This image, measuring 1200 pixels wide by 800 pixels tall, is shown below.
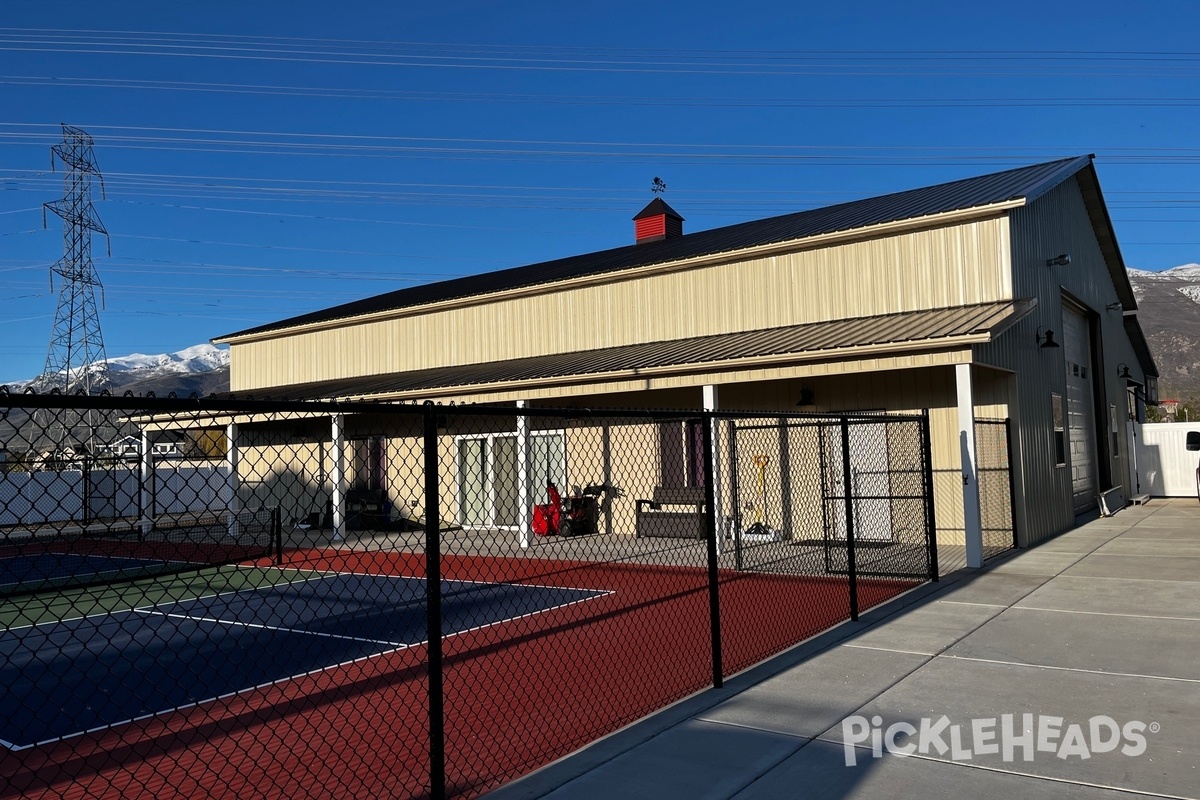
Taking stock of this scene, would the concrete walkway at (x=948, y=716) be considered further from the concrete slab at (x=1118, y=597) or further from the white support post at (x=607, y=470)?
the white support post at (x=607, y=470)

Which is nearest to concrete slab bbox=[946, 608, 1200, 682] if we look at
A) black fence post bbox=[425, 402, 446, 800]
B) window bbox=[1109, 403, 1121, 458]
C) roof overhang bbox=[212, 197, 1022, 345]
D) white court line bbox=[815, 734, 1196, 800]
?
white court line bbox=[815, 734, 1196, 800]

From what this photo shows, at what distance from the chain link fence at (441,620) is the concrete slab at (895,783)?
133cm

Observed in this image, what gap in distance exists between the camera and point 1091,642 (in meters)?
7.70

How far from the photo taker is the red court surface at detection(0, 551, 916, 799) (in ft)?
16.6

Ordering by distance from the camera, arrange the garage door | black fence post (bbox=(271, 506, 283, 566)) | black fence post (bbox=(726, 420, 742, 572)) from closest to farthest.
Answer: black fence post (bbox=(271, 506, 283, 566)) → black fence post (bbox=(726, 420, 742, 572)) → the garage door

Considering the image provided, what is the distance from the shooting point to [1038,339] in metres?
16.2

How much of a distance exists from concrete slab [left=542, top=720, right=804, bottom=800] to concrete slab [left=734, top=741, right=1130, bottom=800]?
0.47 ft

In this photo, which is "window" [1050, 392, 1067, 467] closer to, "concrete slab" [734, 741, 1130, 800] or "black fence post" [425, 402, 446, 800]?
"concrete slab" [734, 741, 1130, 800]

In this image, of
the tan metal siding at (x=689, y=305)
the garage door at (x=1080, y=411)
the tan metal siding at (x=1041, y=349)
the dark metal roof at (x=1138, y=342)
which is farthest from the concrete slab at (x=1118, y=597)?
the dark metal roof at (x=1138, y=342)

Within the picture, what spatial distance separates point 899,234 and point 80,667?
1448 centimetres

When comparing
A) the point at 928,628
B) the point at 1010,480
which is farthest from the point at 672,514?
the point at 928,628

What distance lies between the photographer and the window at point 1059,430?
17.2 metres

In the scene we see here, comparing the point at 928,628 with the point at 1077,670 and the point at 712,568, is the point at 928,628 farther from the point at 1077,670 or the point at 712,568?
the point at 712,568

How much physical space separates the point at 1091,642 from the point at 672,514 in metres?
10.5
